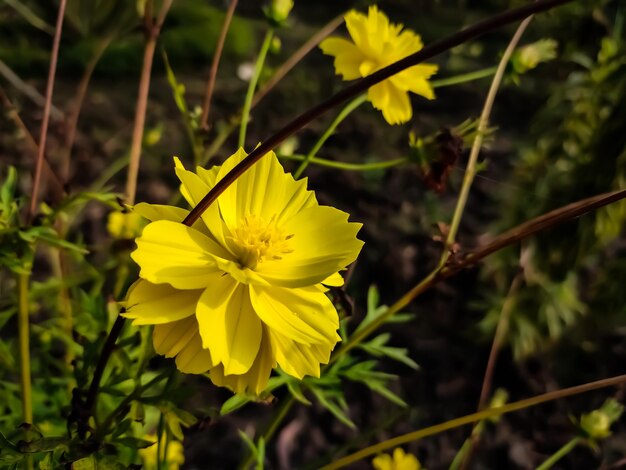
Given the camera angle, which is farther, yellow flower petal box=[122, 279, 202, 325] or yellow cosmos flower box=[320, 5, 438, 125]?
yellow cosmos flower box=[320, 5, 438, 125]

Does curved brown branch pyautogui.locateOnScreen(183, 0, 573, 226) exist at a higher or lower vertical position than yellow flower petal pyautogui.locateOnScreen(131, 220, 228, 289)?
higher

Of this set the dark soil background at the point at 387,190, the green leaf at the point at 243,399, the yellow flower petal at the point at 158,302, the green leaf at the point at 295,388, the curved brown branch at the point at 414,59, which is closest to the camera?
the curved brown branch at the point at 414,59

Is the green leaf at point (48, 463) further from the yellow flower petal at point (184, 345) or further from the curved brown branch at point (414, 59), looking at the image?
the curved brown branch at point (414, 59)

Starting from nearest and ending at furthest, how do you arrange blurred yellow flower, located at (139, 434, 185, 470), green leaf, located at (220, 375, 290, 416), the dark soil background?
1. green leaf, located at (220, 375, 290, 416)
2. blurred yellow flower, located at (139, 434, 185, 470)
3. the dark soil background

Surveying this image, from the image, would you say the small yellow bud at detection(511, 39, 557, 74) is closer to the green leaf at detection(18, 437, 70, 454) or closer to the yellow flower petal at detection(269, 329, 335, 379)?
the yellow flower petal at detection(269, 329, 335, 379)

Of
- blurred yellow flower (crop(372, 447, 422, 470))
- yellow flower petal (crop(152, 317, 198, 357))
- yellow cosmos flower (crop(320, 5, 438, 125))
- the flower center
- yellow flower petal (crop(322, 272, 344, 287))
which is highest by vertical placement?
yellow cosmos flower (crop(320, 5, 438, 125))

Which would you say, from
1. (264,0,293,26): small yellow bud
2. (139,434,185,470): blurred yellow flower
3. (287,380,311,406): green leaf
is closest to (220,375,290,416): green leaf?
(287,380,311,406): green leaf

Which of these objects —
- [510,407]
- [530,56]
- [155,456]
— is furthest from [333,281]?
[155,456]

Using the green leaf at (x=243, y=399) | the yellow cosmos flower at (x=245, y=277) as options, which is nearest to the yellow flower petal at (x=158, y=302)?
the yellow cosmos flower at (x=245, y=277)

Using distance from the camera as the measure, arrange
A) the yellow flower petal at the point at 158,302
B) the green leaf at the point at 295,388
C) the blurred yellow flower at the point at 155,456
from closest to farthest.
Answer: the yellow flower petal at the point at 158,302 → the green leaf at the point at 295,388 → the blurred yellow flower at the point at 155,456

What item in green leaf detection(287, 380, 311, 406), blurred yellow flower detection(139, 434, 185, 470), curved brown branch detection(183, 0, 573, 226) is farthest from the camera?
blurred yellow flower detection(139, 434, 185, 470)
